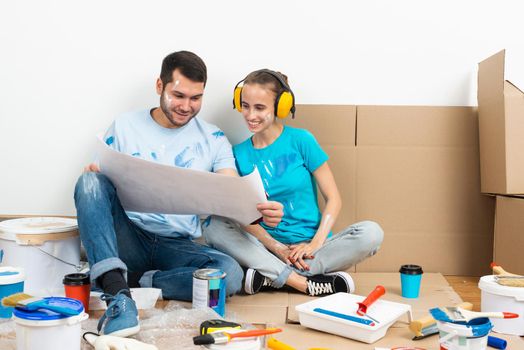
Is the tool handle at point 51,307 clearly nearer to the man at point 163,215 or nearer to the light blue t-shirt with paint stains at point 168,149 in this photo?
the man at point 163,215

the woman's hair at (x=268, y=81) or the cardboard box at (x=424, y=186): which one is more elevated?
the woman's hair at (x=268, y=81)

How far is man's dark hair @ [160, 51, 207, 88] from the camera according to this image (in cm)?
193

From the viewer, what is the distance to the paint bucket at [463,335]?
1.25 metres

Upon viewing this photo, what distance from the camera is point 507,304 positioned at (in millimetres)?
1501

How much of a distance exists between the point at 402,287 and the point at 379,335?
1.53 feet

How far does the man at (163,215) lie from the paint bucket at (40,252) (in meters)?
0.20

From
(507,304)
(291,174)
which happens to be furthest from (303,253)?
(507,304)

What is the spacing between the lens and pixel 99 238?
1.59m

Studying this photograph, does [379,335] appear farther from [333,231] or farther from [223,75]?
[223,75]

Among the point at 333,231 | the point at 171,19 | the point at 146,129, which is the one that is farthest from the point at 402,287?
the point at 171,19

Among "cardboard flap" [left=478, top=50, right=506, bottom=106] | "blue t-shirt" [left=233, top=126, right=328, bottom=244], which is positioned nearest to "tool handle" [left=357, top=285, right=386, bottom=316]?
"blue t-shirt" [left=233, top=126, right=328, bottom=244]

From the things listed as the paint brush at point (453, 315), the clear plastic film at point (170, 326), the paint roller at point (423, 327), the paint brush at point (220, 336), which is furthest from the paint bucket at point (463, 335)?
the clear plastic film at point (170, 326)

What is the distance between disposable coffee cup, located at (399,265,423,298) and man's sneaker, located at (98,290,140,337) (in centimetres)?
87

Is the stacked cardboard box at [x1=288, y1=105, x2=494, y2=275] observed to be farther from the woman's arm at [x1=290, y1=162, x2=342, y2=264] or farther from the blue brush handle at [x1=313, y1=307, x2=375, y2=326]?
the blue brush handle at [x1=313, y1=307, x2=375, y2=326]
